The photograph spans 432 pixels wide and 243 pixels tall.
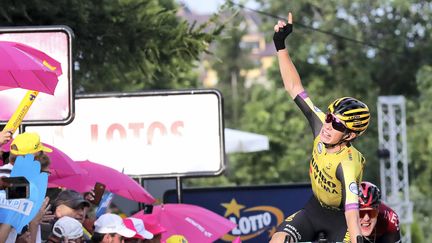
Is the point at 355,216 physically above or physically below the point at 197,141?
below

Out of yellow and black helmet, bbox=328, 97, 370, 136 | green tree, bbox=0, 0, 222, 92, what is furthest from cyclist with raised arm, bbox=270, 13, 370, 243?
green tree, bbox=0, 0, 222, 92

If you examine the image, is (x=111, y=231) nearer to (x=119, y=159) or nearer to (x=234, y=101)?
(x=119, y=159)

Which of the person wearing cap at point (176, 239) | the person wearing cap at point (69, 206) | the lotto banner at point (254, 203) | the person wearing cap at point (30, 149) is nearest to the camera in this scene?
A: the person wearing cap at point (30, 149)

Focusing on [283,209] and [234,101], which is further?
[234,101]

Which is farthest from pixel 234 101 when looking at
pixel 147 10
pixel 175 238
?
pixel 175 238

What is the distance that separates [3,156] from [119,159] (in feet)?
17.9

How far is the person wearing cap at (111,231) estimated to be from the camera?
960cm

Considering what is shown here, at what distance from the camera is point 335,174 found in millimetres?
8625

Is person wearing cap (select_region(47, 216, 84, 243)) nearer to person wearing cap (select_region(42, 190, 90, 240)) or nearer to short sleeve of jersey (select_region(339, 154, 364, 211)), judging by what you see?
person wearing cap (select_region(42, 190, 90, 240))

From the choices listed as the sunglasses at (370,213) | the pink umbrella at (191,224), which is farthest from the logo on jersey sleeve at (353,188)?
the pink umbrella at (191,224)

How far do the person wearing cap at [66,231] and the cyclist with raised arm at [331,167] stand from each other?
151cm

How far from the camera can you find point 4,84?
9320 millimetres

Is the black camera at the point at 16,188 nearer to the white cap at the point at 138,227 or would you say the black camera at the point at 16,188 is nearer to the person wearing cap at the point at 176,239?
the white cap at the point at 138,227

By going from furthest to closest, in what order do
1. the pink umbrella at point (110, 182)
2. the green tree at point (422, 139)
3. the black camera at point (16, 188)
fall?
1. the green tree at point (422, 139)
2. the pink umbrella at point (110, 182)
3. the black camera at point (16, 188)
